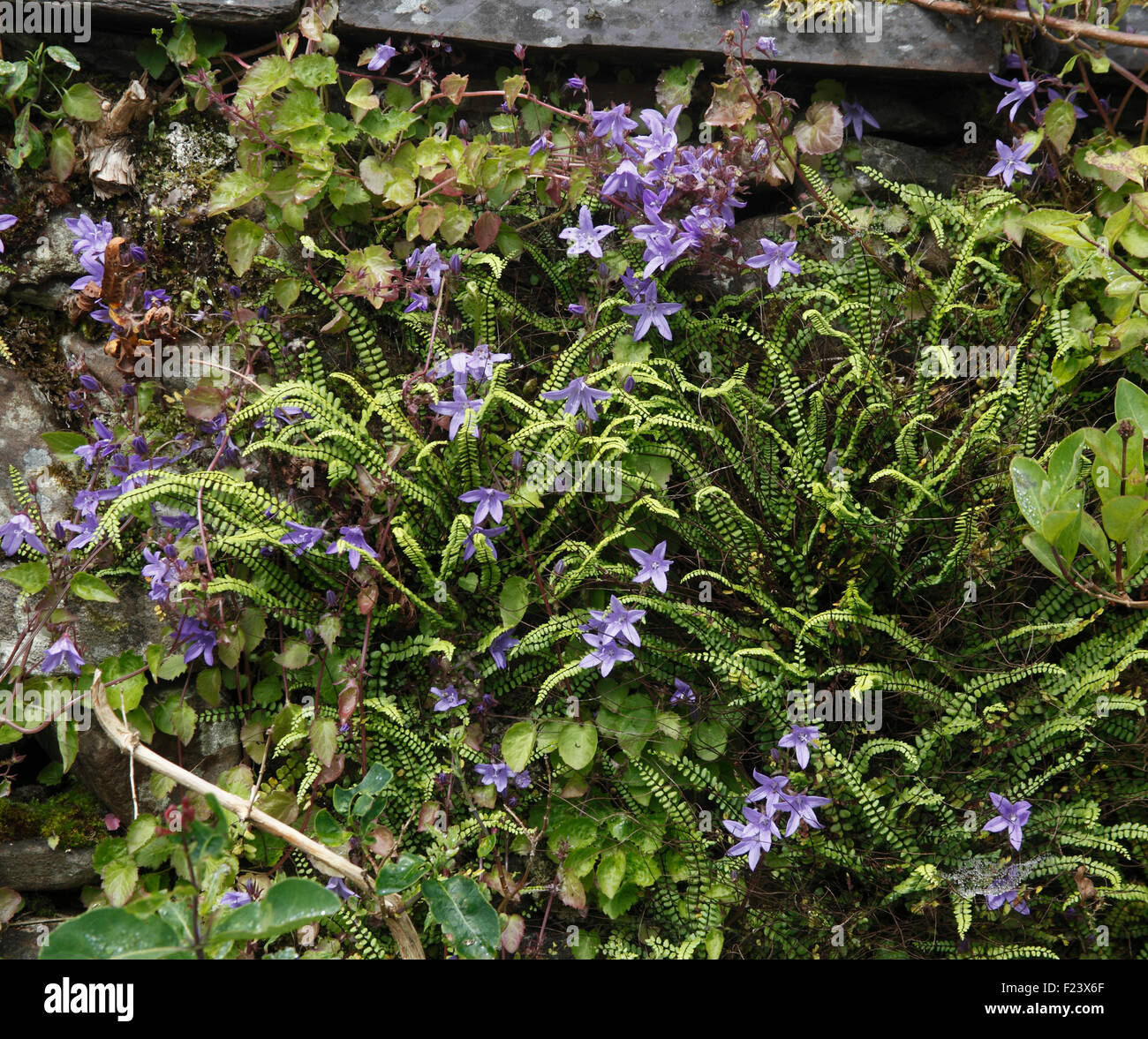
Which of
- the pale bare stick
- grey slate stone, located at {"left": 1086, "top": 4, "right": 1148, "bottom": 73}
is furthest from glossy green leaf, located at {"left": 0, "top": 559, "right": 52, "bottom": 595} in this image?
grey slate stone, located at {"left": 1086, "top": 4, "right": 1148, "bottom": 73}

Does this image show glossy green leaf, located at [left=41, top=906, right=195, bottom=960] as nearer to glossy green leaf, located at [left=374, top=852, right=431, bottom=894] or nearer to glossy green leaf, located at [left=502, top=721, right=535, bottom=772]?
glossy green leaf, located at [left=374, top=852, right=431, bottom=894]

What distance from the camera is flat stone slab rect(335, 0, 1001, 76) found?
11.8 feet

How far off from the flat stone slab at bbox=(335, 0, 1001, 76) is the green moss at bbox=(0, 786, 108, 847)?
9.99ft

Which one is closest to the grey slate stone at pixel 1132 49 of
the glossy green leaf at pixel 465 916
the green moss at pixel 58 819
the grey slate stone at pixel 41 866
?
the glossy green leaf at pixel 465 916

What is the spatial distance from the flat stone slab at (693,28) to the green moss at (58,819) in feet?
9.99

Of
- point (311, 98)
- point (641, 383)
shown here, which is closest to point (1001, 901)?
point (641, 383)

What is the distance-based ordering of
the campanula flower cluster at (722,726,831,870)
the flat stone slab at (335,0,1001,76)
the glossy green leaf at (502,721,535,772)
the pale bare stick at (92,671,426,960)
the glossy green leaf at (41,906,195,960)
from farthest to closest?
the flat stone slab at (335,0,1001,76) → the glossy green leaf at (502,721,535,772) → the campanula flower cluster at (722,726,831,870) → the pale bare stick at (92,671,426,960) → the glossy green leaf at (41,906,195,960)

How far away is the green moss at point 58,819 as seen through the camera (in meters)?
3.21

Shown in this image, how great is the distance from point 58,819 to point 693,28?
148 inches

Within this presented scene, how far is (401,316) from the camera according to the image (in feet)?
11.4

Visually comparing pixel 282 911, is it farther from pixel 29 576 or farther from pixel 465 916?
pixel 29 576

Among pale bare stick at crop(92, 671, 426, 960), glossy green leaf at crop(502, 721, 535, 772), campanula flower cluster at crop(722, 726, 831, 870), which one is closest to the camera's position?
pale bare stick at crop(92, 671, 426, 960)

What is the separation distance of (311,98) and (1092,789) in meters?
3.73

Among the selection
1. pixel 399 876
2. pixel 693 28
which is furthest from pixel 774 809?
pixel 693 28
